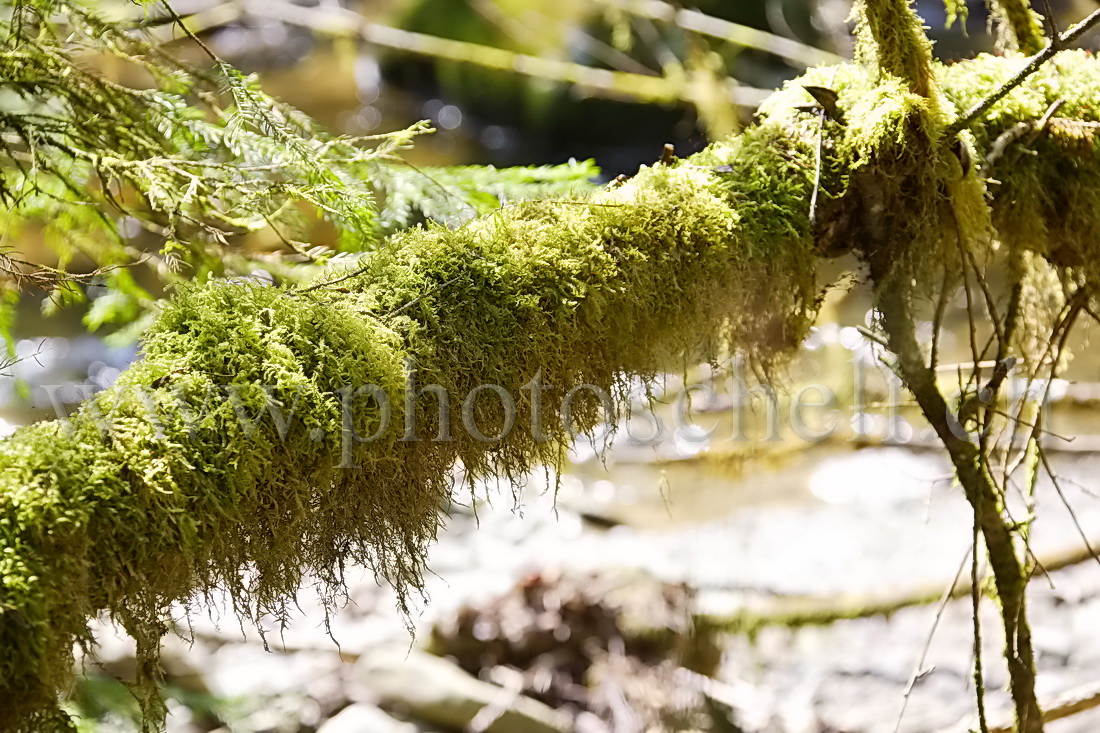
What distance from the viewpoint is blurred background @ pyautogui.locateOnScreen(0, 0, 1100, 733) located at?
3.19 metres

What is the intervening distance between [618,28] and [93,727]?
4.55 meters

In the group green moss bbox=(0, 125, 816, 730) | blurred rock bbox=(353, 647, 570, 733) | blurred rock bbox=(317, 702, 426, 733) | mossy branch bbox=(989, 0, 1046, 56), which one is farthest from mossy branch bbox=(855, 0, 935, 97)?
blurred rock bbox=(317, 702, 426, 733)

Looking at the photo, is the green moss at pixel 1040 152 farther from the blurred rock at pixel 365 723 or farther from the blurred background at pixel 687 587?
the blurred rock at pixel 365 723

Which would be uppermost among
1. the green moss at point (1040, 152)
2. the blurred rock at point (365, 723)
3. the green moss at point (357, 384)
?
the green moss at point (1040, 152)

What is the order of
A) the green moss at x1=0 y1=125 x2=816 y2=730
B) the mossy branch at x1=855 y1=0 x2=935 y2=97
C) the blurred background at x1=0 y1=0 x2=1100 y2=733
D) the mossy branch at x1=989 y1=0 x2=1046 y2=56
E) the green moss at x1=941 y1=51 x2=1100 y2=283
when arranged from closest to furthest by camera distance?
1. the green moss at x1=0 y1=125 x2=816 y2=730
2. the mossy branch at x1=855 y1=0 x2=935 y2=97
3. the green moss at x1=941 y1=51 x2=1100 y2=283
4. the mossy branch at x1=989 y1=0 x2=1046 y2=56
5. the blurred background at x1=0 y1=0 x2=1100 y2=733

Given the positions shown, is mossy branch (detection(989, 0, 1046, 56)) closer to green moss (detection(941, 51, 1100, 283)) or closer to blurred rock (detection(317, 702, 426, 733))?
green moss (detection(941, 51, 1100, 283))

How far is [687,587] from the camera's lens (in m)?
3.53

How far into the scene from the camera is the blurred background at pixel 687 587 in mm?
3189

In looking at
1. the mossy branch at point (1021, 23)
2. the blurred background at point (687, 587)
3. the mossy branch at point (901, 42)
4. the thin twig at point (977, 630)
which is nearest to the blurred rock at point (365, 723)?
the blurred background at point (687, 587)

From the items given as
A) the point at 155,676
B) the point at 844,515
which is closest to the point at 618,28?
the point at 844,515

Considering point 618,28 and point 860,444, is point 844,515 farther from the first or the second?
point 618,28

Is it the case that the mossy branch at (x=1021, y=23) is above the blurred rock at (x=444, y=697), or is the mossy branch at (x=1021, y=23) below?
above

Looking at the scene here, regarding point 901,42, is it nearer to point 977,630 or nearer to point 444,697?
point 977,630

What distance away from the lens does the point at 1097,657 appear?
10.8ft
